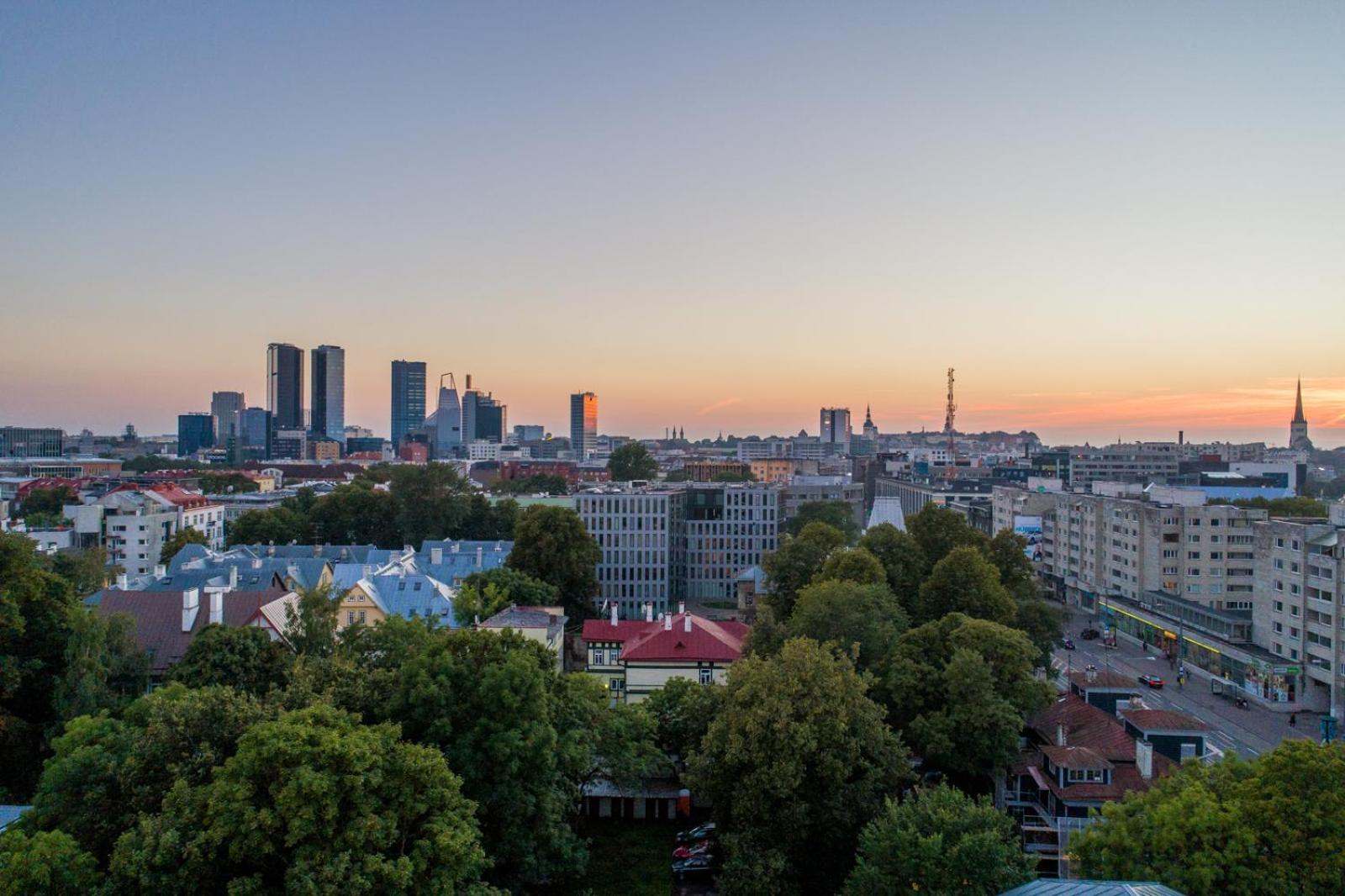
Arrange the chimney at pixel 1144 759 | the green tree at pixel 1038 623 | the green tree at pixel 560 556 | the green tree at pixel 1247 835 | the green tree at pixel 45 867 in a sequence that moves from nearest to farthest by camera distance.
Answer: the green tree at pixel 45 867 < the green tree at pixel 1247 835 < the chimney at pixel 1144 759 < the green tree at pixel 1038 623 < the green tree at pixel 560 556

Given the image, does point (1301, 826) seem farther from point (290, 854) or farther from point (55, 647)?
point (55, 647)

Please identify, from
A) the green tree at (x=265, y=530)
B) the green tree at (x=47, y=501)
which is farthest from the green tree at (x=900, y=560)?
the green tree at (x=47, y=501)

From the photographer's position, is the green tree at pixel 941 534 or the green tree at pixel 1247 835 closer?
the green tree at pixel 1247 835

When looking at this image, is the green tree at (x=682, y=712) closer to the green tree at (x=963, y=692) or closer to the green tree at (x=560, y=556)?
the green tree at (x=963, y=692)

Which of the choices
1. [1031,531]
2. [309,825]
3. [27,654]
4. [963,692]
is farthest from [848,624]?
[1031,531]

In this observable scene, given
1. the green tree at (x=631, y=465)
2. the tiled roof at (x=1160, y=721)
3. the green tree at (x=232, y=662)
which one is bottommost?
the tiled roof at (x=1160, y=721)

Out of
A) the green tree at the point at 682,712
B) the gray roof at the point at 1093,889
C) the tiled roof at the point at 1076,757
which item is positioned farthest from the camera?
the green tree at the point at 682,712
